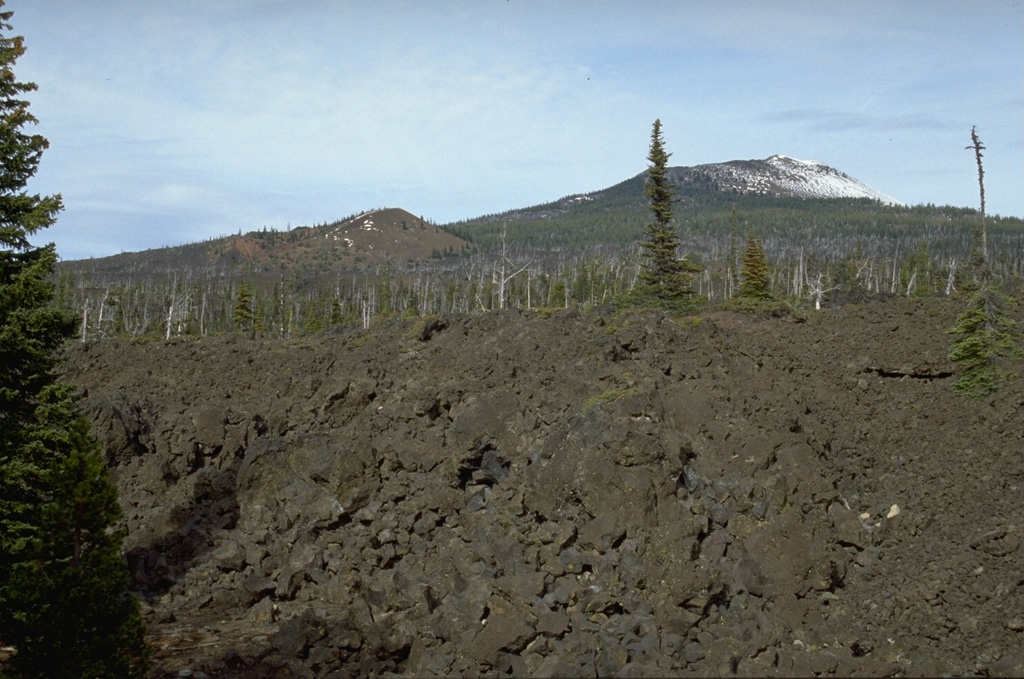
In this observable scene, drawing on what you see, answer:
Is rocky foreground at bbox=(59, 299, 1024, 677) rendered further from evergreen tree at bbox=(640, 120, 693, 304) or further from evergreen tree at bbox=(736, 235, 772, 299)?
evergreen tree at bbox=(736, 235, 772, 299)

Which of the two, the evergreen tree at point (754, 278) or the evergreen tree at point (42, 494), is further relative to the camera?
the evergreen tree at point (754, 278)

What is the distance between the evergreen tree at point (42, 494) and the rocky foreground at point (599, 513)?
9.18ft

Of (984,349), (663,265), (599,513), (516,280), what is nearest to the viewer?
(599,513)

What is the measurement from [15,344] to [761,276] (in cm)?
3892

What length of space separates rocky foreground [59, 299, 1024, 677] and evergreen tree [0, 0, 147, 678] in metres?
2.80

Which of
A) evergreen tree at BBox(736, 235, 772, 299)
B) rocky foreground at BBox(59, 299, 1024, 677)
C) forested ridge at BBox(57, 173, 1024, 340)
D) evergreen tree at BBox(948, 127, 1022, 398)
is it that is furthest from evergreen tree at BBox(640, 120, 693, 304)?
evergreen tree at BBox(948, 127, 1022, 398)

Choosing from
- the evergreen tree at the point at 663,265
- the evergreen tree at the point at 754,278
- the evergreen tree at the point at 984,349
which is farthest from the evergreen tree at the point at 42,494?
the evergreen tree at the point at 754,278

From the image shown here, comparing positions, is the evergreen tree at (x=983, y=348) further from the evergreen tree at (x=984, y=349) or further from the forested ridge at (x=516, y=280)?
the forested ridge at (x=516, y=280)

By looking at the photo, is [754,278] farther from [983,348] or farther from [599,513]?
[599,513]

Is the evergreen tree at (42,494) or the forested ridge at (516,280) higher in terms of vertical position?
the forested ridge at (516,280)

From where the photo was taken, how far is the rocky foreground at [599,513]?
44.3 feet

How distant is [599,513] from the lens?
16.7m

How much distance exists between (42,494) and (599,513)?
10969 millimetres

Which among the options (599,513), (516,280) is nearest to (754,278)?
(599,513)
